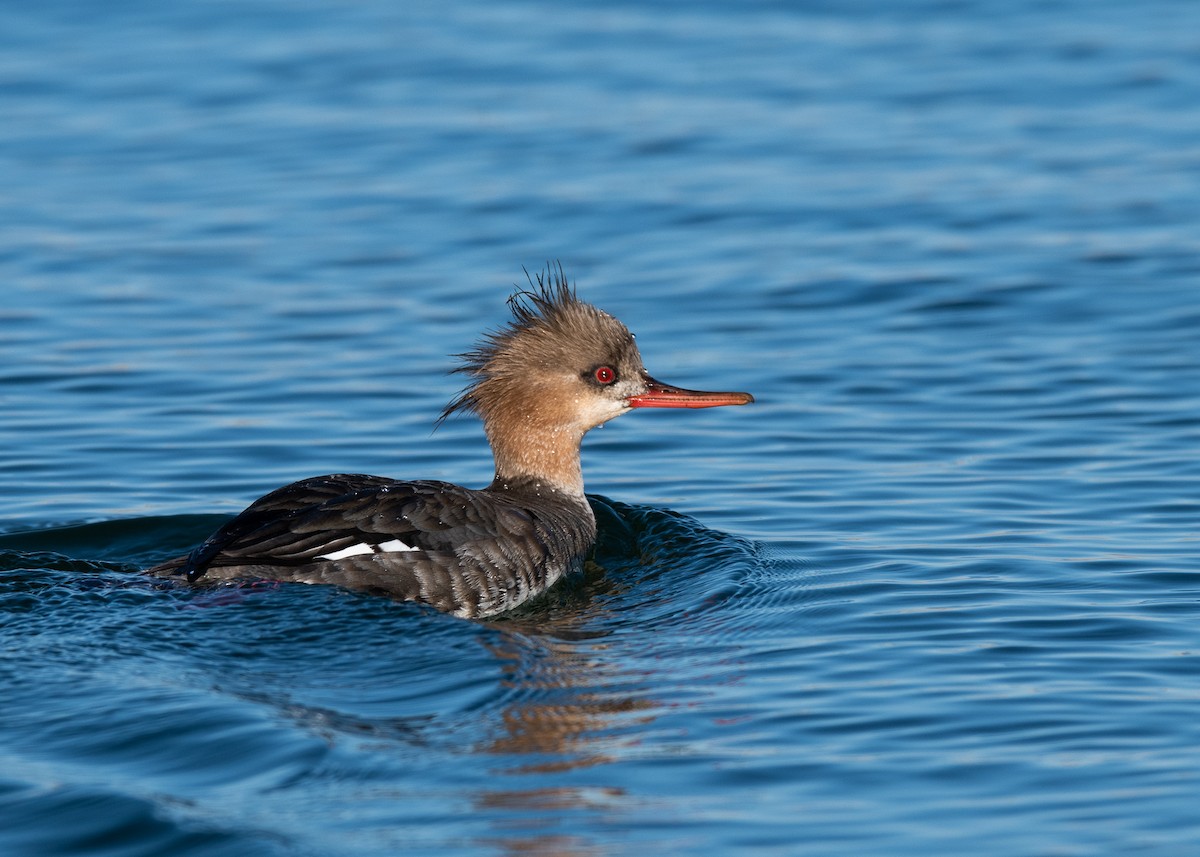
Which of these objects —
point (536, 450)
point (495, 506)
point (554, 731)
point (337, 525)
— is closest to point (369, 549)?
point (337, 525)

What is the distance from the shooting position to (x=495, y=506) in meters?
8.50

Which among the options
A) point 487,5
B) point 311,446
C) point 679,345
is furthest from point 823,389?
point 487,5

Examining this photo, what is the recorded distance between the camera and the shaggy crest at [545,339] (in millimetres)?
9047

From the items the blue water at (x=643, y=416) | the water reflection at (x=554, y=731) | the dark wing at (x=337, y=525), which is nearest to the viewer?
the water reflection at (x=554, y=731)

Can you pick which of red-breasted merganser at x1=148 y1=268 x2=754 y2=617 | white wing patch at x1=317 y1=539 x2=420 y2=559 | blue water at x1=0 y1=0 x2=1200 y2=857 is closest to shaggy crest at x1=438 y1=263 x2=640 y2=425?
red-breasted merganser at x1=148 y1=268 x2=754 y2=617

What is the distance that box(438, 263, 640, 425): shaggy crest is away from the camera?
9.05 meters

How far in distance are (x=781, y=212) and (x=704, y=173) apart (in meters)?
1.30

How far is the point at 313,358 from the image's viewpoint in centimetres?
1220

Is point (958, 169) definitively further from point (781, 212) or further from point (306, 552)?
point (306, 552)

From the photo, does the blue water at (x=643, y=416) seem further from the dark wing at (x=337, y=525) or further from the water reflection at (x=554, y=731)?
the dark wing at (x=337, y=525)

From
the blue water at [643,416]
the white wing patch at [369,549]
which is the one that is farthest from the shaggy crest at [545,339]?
the white wing patch at [369,549]

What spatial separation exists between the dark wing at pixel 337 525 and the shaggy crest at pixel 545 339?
3.38ft

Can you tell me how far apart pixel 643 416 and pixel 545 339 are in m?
3.11

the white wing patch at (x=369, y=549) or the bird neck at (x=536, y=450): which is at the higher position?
the bird neck at (x=536, y=450)
